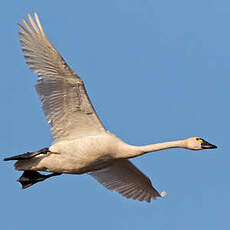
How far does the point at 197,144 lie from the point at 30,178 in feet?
13.4

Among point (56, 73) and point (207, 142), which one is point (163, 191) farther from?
point (56, 73)

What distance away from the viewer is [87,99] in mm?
15172

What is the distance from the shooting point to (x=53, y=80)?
15133mm

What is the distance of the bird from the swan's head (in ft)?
0.37

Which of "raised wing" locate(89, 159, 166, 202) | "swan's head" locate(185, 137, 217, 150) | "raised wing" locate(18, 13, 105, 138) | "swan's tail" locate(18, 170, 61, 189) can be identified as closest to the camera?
"raised wing" locate(18, 13, 105, 138)

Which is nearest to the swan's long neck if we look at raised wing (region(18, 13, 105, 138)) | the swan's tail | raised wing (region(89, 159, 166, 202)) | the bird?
the bird

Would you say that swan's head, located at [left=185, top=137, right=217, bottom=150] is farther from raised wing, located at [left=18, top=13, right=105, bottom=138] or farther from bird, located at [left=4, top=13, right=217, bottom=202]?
raised wing, located at [left=18, top=13, right=105, bottom=138]

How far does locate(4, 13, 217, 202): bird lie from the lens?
15125mm

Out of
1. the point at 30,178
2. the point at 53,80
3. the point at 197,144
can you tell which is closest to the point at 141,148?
the point at 197,144

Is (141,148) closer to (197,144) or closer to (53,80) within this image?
(197,144)

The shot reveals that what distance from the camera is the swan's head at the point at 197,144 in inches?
640

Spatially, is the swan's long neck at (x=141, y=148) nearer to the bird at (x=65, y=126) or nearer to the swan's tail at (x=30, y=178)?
the bird at (x=65, y=126)

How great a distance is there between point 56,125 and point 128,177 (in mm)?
2965

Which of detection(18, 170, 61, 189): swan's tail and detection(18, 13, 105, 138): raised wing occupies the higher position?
detection(18, 13, 105, 138): raised wing
